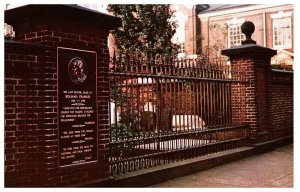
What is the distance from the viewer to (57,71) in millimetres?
4770

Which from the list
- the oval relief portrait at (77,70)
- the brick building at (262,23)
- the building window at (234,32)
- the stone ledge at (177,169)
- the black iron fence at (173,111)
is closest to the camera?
the oval relief portrait at (77,70)

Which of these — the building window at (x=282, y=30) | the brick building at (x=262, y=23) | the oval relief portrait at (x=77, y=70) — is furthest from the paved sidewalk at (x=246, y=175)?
the building window at (x=282, y=30)

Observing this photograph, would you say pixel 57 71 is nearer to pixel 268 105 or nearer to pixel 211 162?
pixel 211 162

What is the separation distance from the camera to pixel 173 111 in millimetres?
7637

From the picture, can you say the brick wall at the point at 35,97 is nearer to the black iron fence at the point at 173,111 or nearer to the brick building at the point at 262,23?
the black iron fence at the point at 173,111

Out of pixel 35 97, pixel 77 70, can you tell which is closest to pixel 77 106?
pixel 77 70

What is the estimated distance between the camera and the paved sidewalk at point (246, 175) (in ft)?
20.1

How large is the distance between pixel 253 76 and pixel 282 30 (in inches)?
787

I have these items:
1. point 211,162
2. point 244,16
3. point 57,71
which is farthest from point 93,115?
point 244,16

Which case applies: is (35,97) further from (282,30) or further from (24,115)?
(282,30)

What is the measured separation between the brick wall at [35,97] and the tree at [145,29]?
12256 mm

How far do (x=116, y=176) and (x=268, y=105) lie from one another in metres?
5.81

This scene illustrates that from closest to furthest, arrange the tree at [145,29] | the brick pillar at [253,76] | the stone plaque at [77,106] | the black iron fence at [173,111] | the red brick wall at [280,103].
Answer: the stone plaque at [77,106] → the black iron fence at [173,111] → the brick pillar at [253,76] → the red brick wall at [280,103] → the tree at [145,29]

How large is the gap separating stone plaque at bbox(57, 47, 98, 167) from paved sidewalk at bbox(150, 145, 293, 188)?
161 centimetres
